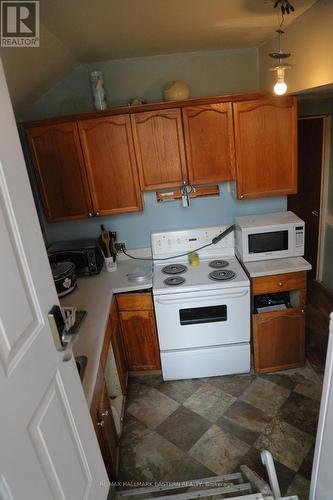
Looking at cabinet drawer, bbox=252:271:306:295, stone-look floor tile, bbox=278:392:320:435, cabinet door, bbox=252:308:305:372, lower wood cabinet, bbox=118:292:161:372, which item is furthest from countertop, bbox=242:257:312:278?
stone-look floor tile, bbox=278:392:320:435

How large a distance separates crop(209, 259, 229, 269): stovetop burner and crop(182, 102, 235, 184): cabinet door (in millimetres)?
676

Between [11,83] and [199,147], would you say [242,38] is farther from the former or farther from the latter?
[11,83]

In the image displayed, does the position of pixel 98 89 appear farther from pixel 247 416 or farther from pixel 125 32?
pixel 247 416

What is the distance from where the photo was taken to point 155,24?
1.80 metres

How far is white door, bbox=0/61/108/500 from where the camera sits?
2.35 ft

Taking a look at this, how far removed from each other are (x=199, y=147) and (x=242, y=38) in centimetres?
82

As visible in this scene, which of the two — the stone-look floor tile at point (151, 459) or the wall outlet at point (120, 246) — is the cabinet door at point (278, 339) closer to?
the stone-look floor tile at point (151, 459)

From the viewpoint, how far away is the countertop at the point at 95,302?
159 cm

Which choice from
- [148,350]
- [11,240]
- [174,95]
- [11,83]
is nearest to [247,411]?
[148,350]

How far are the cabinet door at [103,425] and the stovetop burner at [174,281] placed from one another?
2.93 feet

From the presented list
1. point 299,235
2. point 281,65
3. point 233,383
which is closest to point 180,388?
point 233,383

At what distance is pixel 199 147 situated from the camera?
235 cm

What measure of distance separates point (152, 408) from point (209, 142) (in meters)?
2.03

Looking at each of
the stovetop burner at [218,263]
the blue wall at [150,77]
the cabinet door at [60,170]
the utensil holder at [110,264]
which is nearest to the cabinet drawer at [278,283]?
the stovetop burner at [218,263]
